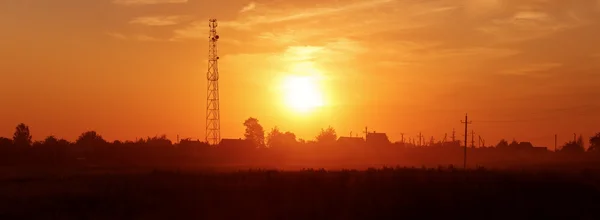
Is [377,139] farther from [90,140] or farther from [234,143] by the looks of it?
[90,140]

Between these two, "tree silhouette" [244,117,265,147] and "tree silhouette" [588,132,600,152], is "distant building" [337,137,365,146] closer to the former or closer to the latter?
"tree silhouette" [244,117,265,147]

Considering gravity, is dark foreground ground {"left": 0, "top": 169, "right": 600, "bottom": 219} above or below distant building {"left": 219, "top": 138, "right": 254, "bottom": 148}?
below

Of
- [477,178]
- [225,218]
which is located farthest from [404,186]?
[225,218]

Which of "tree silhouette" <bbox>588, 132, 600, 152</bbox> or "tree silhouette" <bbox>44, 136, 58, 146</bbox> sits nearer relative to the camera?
"tree silhouette" <bbox>44, 136, 58, 146</bbox>

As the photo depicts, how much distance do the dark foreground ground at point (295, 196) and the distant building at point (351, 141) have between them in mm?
104960

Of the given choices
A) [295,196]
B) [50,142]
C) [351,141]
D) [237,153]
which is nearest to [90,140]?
[50,142]

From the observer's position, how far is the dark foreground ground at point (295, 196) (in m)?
42.0

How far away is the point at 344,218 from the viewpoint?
41219 millimetres

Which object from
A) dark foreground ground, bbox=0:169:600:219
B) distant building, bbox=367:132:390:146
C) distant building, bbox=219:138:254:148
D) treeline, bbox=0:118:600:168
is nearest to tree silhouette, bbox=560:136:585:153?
treeline, bbox=0:118:600:168

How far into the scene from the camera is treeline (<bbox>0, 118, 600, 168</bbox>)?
86750 millimetres

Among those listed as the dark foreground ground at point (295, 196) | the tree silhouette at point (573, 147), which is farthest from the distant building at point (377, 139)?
the dark foreground ground at point (295, 196)

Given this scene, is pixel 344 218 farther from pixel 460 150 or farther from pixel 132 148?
pixel 460 150

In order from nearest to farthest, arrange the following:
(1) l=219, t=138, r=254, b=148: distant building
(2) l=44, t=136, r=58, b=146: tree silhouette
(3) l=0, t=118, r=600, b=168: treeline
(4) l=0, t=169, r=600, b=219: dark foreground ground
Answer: (4) l=0, t=169, r=600, b=219: dark foreground ground
(3) l=0, t=118, r=600, b=168: treeline
(2) l=44, t=136, r=58, b=146: tree silhouette
(1) l=219, t=138, r=254, b=148: distant building

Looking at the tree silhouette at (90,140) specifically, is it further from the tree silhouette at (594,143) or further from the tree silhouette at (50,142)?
the tree silhouette at (594,143)
